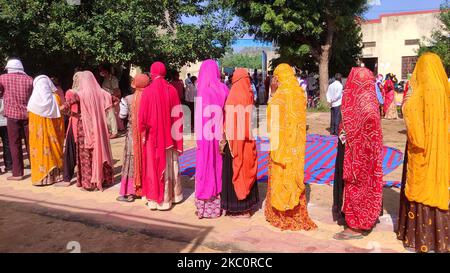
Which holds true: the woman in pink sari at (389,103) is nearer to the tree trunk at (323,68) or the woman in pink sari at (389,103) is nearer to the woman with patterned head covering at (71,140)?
the tree trunk at (323,68)

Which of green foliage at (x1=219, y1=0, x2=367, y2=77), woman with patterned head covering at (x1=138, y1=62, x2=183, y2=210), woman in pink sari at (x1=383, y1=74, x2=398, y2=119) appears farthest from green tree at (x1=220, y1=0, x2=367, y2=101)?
woman with patterned head covering at (x1=138, y1=62, x2=183, y2=210)

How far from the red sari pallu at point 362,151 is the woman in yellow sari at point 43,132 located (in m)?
4.25

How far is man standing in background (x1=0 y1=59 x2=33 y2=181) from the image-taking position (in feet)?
20.0

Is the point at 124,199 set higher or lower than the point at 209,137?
lower

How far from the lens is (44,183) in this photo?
6.09 metres

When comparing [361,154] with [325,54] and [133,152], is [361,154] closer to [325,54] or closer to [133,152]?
[133,152]

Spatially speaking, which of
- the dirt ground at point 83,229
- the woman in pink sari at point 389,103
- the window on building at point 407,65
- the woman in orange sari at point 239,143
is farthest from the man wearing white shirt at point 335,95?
the window on building at point 407,65

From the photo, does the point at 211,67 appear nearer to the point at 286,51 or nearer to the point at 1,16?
the point at 1,16

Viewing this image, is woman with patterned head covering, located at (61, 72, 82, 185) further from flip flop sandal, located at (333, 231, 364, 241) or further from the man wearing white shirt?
the man wearing white shirt

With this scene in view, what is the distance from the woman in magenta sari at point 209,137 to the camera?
450 centimetres

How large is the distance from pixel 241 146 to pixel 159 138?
3.23 ft

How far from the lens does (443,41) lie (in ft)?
73.3

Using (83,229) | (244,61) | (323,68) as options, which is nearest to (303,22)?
(323,68)
